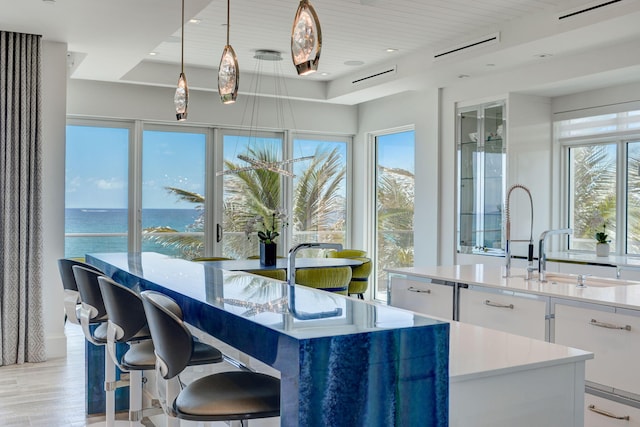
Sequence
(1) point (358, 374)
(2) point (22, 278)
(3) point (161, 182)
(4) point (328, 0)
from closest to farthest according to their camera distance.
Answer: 1. (1) point (358, 374)
2. (4) point (328, 0)
3. (2) point (22, 278)
4. (3) point (161, 182)

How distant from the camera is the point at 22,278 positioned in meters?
5.30

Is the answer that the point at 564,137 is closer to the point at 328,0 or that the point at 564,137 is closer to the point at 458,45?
the point at 458,45

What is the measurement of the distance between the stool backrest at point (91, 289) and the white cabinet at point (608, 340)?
7.59 ft

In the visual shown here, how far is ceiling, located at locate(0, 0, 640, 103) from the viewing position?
181 inches

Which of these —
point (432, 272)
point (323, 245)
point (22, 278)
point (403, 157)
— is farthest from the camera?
point (403, 157)

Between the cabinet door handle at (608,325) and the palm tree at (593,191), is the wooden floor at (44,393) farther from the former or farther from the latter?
the palm tree at (593,191)

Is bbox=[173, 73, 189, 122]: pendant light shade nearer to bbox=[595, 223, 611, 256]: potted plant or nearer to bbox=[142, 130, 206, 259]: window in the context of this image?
bbox=[142, 130, 206, 259]: window

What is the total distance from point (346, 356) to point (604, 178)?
5.68 m

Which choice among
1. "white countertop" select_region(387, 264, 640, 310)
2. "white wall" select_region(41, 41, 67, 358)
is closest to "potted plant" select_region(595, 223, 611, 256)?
"white countertop" select_region(387, 264, 640, 310)

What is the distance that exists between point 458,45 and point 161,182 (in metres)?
4.07

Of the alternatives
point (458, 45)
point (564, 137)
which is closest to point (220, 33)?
point (458, 45)

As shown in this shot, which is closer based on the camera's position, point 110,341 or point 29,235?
point 110,341

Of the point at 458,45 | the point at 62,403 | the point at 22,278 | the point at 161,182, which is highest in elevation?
the point at 458,45

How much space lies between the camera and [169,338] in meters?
1.79
